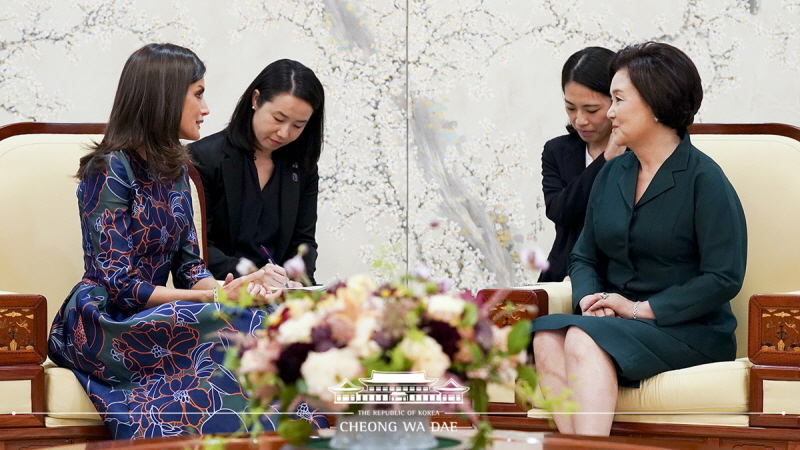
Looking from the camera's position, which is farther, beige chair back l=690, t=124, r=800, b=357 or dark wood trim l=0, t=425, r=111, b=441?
beige chair back l=690, t=124, r=800, b=357

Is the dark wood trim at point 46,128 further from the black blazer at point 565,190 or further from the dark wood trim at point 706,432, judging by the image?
the dark wood trim at point 706,432

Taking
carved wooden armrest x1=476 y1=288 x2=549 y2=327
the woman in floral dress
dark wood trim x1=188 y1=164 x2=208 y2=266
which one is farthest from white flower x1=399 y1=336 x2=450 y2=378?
dark wood trim x1=188 y1=164 x2=208 y2=266

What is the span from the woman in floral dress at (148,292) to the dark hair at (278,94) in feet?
1.48

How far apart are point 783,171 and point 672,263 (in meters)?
0.56

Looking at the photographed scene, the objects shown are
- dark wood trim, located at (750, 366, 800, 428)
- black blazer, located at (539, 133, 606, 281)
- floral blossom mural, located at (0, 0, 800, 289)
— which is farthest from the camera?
floral blossom mural, located at (0, 0, 800, 289)

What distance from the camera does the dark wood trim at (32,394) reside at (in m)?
2.24

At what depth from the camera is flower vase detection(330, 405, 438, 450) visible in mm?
1272

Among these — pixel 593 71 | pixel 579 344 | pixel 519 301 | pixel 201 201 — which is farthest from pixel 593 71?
pixel 201 201

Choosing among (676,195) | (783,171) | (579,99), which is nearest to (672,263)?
(676,195)

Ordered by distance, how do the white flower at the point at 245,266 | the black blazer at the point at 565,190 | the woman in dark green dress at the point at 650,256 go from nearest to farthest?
1. the white flower at the point at 245,266
2. the woman in dark green dress at the point at 650,256
3. the black blazer at the point at 565,190

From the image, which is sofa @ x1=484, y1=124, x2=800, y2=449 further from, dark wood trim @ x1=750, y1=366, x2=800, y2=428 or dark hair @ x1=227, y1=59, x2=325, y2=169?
dark hair @ x1=227, y1=59, x2=325, y2=169

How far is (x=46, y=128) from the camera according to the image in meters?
2.86

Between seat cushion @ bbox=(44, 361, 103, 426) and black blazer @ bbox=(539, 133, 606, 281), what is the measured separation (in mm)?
1567

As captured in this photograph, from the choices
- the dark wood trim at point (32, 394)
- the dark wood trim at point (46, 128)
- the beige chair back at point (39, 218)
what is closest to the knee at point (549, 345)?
the dark wood trim at point (32, 394)
